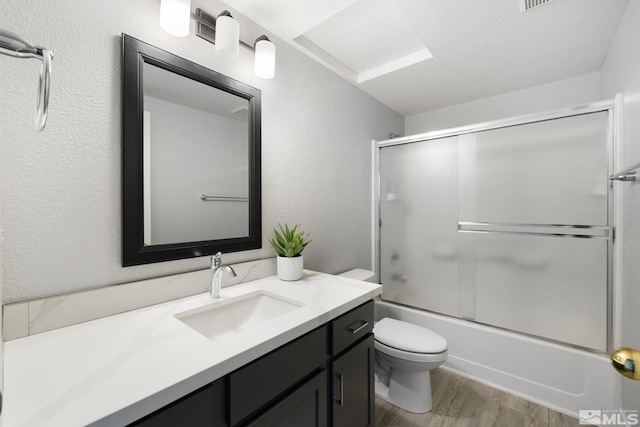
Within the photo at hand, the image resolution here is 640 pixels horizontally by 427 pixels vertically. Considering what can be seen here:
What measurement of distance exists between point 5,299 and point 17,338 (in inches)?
4.7

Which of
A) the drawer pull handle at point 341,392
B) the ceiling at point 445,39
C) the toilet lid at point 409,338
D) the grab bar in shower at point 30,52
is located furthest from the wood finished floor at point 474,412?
the ceiling at point 445,39

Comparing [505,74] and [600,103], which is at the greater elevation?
[505,74]

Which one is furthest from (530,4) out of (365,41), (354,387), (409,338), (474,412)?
(474,412)

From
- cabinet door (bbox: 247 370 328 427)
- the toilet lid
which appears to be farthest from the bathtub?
cabinet door (bbox: 247 370 328 427)

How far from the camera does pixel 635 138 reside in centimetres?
132

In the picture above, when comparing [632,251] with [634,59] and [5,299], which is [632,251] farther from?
[5,299]

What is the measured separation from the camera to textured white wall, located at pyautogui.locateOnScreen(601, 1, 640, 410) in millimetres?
1263

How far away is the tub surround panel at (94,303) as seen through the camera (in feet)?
2.65

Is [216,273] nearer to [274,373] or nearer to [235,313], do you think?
[235,313]

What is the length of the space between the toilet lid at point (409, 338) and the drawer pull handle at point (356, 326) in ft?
1.82

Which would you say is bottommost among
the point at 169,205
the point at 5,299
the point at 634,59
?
the point at 5,299

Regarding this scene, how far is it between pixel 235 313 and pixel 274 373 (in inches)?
17.0

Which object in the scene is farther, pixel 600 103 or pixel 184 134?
pixel 600 103

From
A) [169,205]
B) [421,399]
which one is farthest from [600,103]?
[169,205]
